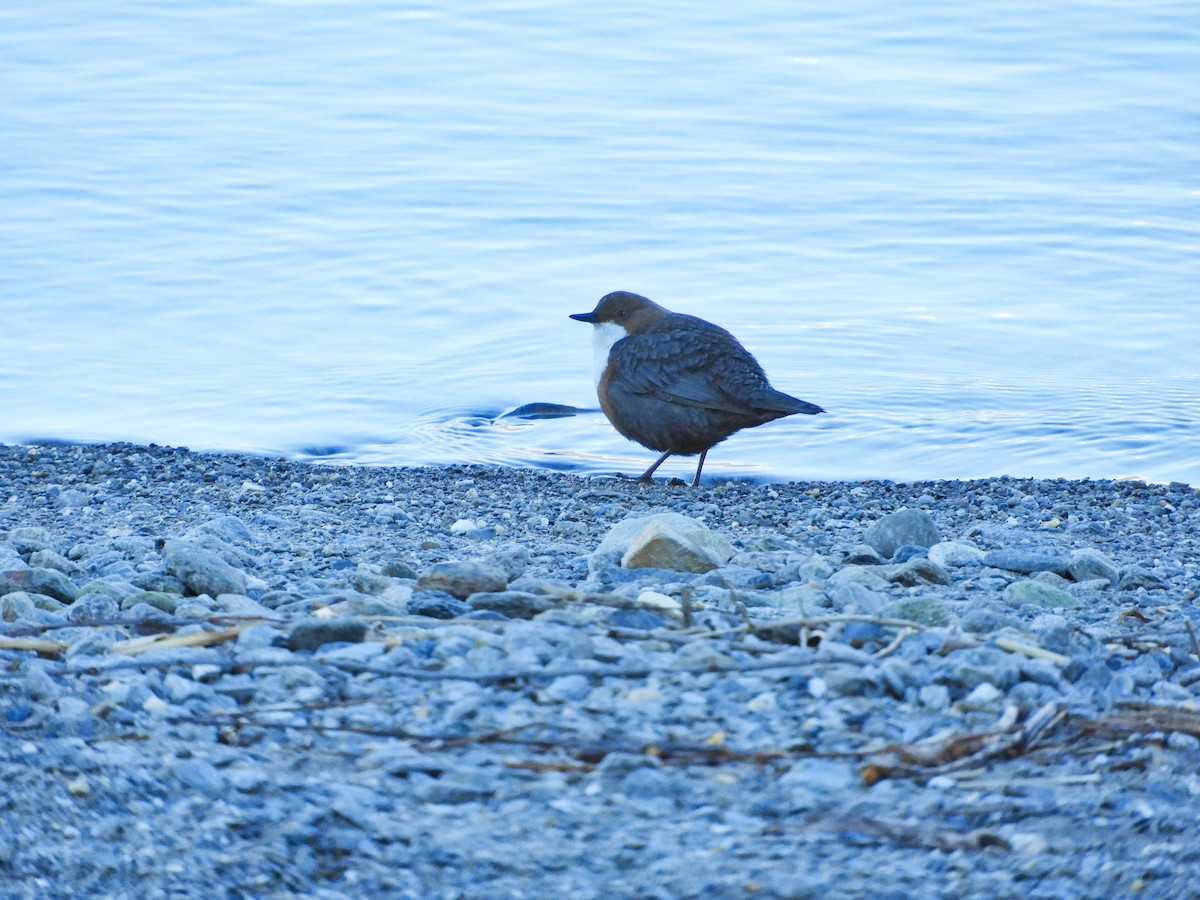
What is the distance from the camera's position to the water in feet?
32.9

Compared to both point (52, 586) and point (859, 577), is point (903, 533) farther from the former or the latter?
point (52, 586)

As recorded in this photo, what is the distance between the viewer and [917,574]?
503 cm

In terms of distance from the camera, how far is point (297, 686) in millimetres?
3418

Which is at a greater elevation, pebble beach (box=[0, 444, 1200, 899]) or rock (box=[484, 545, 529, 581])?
rock (box=[484, 545, 529, 581])

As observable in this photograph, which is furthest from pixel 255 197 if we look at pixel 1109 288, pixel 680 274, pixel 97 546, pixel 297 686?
pixel 297 686

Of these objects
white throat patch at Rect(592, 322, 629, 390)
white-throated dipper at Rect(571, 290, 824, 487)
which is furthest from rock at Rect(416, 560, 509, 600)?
white throat patch at Rect(592, 322, 629, 390)

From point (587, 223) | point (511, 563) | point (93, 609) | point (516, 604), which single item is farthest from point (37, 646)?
point (587, 223)

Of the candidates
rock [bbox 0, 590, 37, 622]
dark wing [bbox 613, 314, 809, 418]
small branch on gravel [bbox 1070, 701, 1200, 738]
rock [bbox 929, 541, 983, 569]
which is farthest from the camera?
dark wing [bbox 613, 314, 809, 418]

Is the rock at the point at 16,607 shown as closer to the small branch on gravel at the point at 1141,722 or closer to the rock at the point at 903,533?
the small branch on gravel at the point at 1141,722

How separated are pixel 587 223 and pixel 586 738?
1122 centimetres

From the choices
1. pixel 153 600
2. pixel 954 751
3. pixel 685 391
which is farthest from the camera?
pixel 685 391

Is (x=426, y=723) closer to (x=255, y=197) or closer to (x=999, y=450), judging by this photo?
(x=999, y=450)

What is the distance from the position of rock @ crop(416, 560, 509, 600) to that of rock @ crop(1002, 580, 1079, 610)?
60.2 inches

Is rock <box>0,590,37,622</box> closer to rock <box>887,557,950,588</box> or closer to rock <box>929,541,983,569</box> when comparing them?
rock <box>887,557,950,588</box>
